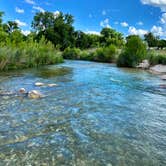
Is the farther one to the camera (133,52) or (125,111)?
(133,52)

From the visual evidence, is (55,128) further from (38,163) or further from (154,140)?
(154,140)

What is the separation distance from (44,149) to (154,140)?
8.53 ft

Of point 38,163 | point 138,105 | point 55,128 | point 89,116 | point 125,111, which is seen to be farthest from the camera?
point 138,105

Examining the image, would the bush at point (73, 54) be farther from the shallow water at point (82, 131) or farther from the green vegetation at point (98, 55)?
the shallow water at point (82, 131)

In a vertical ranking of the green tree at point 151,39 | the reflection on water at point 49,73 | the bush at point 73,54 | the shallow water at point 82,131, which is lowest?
the bush at point 73,54

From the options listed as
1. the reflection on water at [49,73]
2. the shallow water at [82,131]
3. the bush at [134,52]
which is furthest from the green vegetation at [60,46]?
the shallow water at [82,131]

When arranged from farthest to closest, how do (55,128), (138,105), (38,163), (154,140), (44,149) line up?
(138,105), (55,128), (154,140), (44,149), (38,163)

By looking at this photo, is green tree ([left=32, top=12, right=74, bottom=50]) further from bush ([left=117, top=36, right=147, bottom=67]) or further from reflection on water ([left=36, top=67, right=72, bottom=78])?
reflection on water ([left=36, top=67, right=72, bottom=78])

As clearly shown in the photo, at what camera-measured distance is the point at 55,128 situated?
20.9 ft

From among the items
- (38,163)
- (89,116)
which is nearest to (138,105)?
(89,116)

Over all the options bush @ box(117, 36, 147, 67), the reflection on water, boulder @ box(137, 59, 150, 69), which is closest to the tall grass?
the reflection on water

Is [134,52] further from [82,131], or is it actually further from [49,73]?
[82,131]

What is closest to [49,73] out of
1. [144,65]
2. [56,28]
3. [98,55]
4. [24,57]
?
[24,57]

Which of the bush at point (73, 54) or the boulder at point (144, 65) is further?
the bush at point (73, 54)
